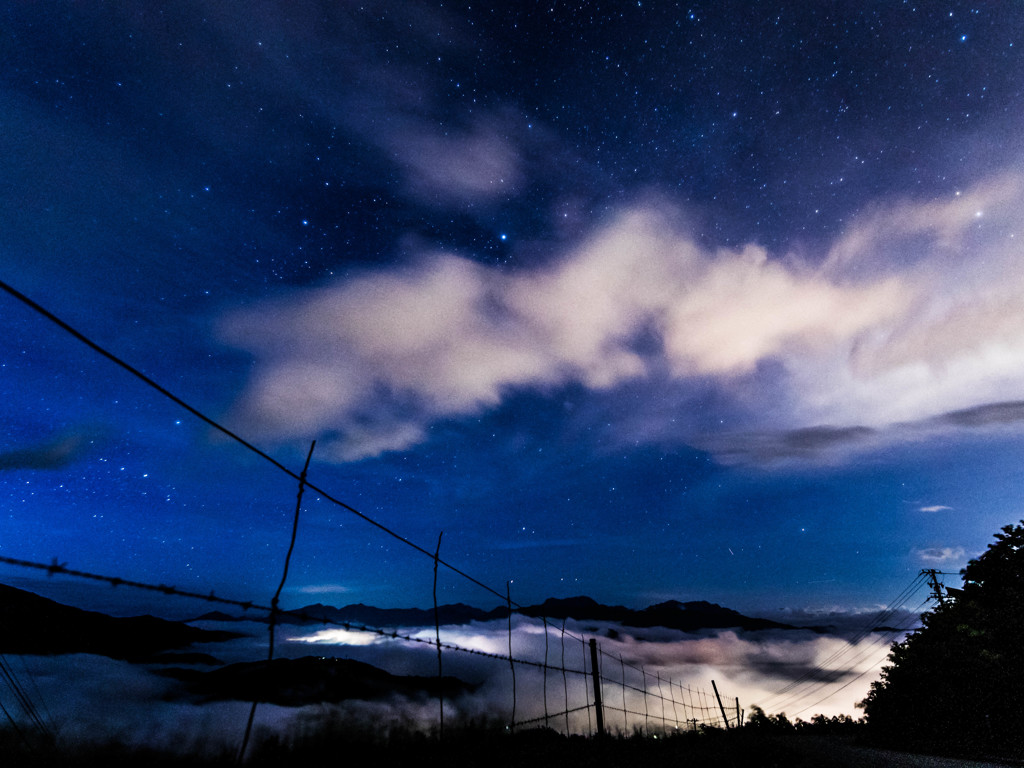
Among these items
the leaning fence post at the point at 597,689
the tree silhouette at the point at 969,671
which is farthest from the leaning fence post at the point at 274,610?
the tree silhouette at the point at 969,671

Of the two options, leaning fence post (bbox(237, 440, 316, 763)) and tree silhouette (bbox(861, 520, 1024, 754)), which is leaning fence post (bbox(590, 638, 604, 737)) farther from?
tree silhouette (bbox(861, 520, 1024, 754))

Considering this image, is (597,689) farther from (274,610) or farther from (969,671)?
(969,671)

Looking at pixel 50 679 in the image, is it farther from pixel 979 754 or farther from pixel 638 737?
pixel 979 754

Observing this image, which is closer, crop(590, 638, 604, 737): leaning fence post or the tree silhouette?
crop(590, 638, 604, 737): leaning fence post

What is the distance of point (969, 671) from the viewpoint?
26812 millimetres

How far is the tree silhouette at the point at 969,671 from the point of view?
78.4 ft

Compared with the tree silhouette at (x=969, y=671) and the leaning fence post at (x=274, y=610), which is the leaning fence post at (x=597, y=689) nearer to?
the leaning fence post at (x=274, y=610)

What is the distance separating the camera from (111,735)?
556ft

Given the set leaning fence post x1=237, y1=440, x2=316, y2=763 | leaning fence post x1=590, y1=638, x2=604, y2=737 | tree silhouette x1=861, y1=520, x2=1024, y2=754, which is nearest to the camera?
leaning fence post x1=237, y1=440, x2=316, y2=763

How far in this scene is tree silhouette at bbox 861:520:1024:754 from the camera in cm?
2391

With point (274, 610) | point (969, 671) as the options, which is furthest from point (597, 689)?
point (969, 671)


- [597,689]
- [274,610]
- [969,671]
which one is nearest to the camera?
[274,610]

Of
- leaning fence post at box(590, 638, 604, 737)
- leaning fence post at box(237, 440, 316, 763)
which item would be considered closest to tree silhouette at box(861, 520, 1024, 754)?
leaning fence post at box(590, 638, 604, 737)

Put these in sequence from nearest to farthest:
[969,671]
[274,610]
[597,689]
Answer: [274,610] → [597,689] → [969,671]
